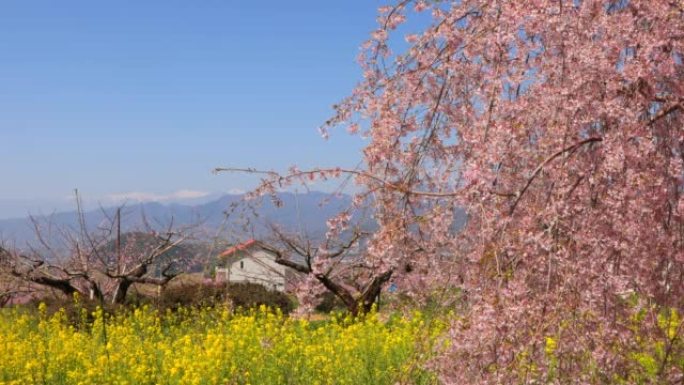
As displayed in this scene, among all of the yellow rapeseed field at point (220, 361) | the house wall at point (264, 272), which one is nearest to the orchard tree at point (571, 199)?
the yellow rapeseed field at point (220, 361)

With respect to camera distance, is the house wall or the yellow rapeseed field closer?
the yellow rapeseed field

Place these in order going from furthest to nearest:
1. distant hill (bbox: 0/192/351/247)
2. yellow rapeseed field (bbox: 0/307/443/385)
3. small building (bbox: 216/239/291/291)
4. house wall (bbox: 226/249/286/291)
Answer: house wall (bbox: 226/249/286/291) → small building (bbox: 216/239/291/291) → yellow rapeseed field (bbox: 0/307/443/385) → distant hill (bbox: 0/192/351/247)

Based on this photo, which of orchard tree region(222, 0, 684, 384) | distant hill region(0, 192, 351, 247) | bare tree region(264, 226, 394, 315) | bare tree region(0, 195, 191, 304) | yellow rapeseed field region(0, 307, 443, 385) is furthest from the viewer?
bare tree region(0, 195, 191, 304)

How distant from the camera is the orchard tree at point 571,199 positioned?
2834mm

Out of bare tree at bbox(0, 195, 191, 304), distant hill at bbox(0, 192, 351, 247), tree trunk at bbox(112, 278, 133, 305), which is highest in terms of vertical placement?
distant hill at bbox(0, 192, 351, 247)

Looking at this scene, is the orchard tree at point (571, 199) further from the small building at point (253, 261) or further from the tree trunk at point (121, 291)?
the tree trunk at point (121, 291)

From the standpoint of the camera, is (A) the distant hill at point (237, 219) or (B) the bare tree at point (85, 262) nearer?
(A) the distant hill at point (237, 219)

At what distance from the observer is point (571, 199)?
10.1 feet

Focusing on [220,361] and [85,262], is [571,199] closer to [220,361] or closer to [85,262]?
[220,361]

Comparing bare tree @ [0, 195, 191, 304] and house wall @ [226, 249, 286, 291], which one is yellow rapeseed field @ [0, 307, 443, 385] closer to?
house wall @ [226, 249, 286, 291]

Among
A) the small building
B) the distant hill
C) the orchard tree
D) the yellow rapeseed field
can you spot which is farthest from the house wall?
the orchard tree

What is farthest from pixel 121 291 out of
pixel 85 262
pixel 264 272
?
pixel 264 272

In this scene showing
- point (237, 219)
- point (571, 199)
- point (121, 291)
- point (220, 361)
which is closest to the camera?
point (571, 199)

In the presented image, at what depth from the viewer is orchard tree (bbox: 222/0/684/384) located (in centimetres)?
283
